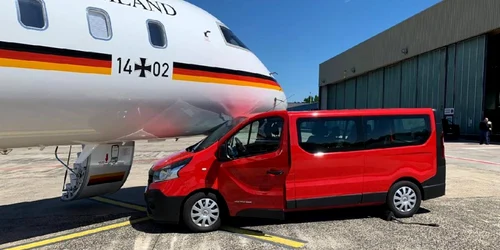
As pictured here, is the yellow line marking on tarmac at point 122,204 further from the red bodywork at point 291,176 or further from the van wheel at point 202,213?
the van wheel at point 202,213

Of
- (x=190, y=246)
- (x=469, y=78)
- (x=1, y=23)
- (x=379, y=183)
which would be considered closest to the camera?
(x=1, y=23)

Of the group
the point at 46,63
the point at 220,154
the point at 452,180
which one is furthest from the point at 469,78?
the point at 46,63

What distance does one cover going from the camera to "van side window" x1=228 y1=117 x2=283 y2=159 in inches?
192

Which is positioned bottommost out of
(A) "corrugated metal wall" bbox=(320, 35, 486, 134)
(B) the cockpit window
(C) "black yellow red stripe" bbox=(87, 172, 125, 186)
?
(C) "black yellow red stripe" bbox=(87, 172, 125, 186)

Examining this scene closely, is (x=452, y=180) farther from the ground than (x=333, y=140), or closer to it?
closer to it

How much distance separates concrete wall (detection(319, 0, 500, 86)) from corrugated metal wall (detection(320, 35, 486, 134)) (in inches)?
26.2

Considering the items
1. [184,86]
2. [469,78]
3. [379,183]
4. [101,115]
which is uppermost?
[469,78]

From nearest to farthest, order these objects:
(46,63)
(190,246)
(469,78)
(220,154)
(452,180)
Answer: (46,63)
(190,246)
(220,154)
(452,180)
(469,78)

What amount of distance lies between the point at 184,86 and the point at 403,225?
12.1 ft

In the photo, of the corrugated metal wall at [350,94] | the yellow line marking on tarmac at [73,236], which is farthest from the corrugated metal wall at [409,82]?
the yellow line marking on tarmac at [73,236]

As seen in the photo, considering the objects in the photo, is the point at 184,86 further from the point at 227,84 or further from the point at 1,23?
the point at 1,23

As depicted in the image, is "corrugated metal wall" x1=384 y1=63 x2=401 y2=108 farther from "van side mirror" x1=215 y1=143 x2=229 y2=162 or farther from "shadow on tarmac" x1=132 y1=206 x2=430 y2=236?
"van side mirror" x1=215 y1=143 x2=229 y2=162

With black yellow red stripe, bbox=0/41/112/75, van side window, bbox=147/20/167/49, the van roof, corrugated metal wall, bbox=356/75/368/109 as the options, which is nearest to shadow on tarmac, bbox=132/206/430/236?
the van roof

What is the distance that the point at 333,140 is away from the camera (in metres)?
5.09
